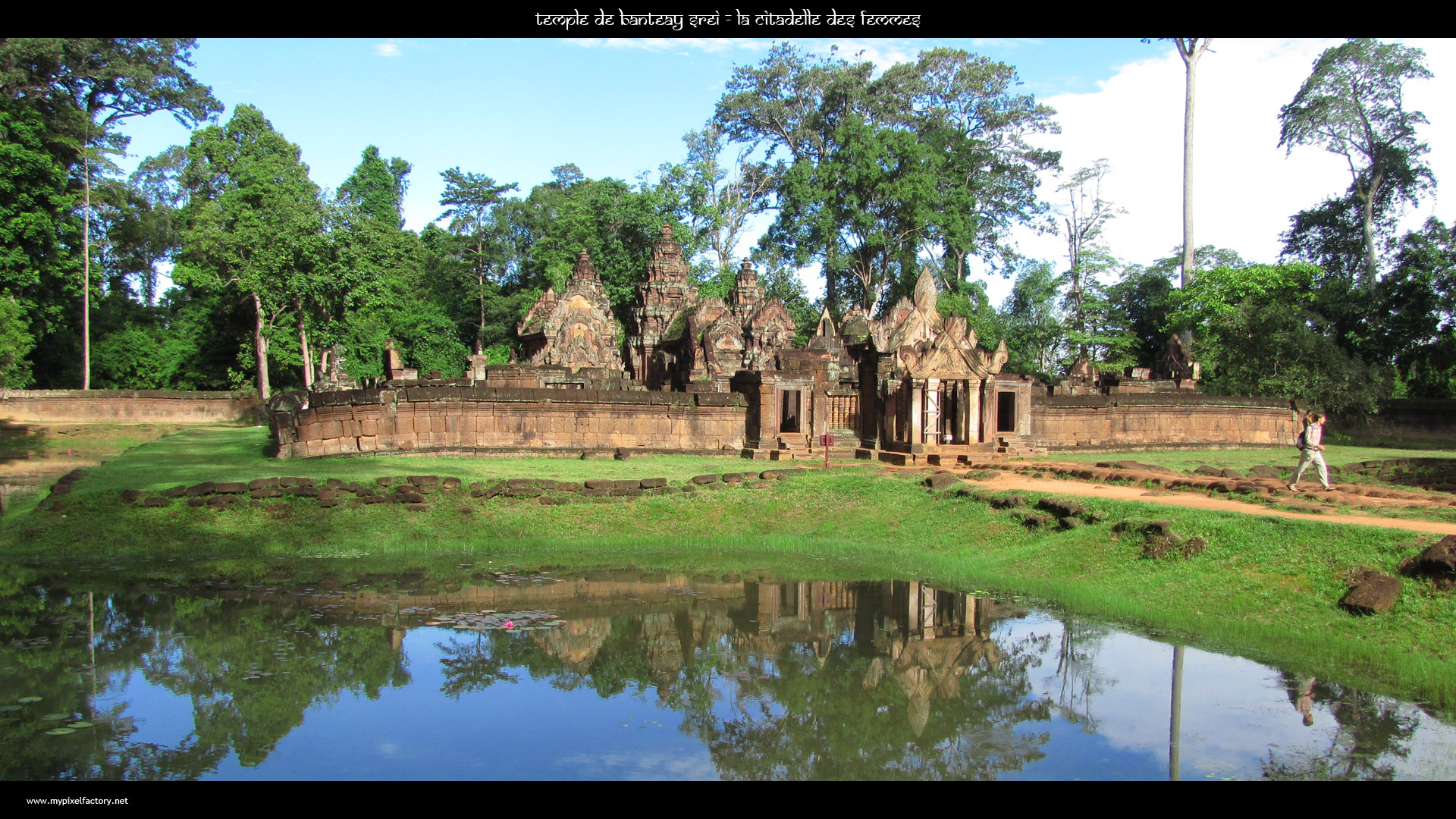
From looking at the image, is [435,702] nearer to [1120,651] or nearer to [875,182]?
[1120,651]

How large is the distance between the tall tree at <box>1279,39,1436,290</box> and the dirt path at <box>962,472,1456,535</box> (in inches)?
1023

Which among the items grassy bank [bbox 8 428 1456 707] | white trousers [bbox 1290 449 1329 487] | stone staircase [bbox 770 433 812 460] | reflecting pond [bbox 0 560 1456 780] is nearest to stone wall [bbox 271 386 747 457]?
grassy bank [bbox 8 428 1456 707]

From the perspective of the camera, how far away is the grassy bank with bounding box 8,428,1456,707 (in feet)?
26.2

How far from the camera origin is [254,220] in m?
32.8

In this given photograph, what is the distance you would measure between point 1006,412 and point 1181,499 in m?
9.30

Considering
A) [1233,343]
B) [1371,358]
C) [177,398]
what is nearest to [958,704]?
[1233,343]

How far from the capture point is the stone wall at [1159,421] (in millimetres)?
21984

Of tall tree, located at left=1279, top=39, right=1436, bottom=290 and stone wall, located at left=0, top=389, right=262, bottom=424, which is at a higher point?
tall tree, located at left=1279, top=39, right=1436, bottom=290

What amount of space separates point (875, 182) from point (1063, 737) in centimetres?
3868

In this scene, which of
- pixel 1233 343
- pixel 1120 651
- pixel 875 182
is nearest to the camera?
pixel 1120 651

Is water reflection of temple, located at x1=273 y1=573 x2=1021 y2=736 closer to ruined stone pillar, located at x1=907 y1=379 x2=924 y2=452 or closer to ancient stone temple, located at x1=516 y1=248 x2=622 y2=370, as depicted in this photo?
ruined stone pillar, located at x1=907 y1=379 x2=924 y2=452

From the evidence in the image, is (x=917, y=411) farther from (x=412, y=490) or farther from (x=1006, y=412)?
(x=412, y=490)

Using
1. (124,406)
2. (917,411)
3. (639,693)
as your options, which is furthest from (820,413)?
(124,406)

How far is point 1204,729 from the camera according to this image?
20.7 feet
